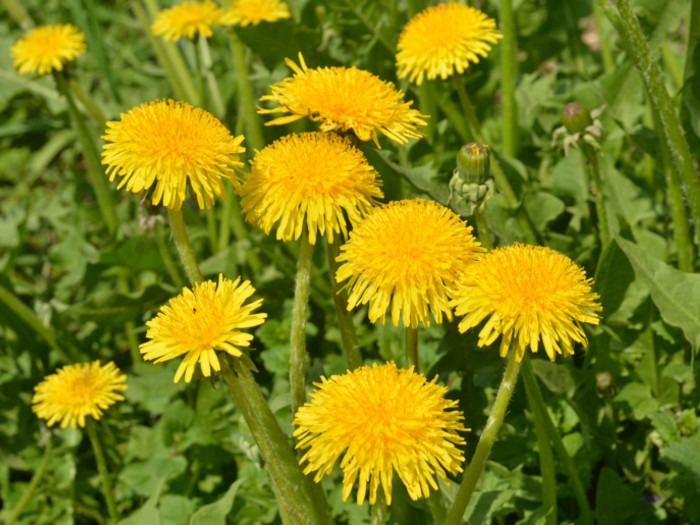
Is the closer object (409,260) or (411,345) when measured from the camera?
(409,260)

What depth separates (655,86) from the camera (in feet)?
6.18

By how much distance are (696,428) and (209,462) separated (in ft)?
4.47

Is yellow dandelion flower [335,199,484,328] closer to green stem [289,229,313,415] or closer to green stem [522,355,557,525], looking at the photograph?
green stem [289,229,313,415]

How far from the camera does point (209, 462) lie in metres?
2.26

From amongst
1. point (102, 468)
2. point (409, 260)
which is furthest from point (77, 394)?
point (409, 260)

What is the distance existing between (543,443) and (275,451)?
1.89 feet

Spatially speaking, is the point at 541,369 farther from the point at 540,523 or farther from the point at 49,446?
the point at 49,446

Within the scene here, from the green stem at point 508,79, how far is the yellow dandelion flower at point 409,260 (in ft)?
4.21

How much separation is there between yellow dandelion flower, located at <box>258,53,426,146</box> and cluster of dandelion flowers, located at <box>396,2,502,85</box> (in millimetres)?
475

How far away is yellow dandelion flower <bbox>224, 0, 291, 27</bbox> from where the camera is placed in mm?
2639

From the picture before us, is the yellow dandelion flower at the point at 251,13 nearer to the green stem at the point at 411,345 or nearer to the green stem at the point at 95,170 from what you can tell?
the green stem at the point at 95,170

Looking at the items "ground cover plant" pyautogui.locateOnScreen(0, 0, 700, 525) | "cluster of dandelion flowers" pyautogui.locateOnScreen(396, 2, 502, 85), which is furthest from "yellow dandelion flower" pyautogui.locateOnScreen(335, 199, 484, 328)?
"cluster of dandelion flowers" pyautogui.locateOnScreen(396, 2, 502, 85)

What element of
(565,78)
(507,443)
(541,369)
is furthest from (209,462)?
(565,78)

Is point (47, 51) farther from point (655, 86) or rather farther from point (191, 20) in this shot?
point (655, 86)
